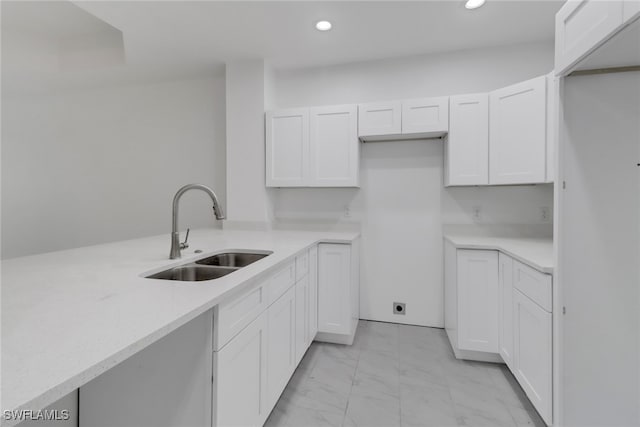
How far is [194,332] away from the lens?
101 cm

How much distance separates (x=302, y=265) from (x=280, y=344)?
1.85 feet

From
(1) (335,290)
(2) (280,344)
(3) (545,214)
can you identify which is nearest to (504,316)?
(3) (545,214)

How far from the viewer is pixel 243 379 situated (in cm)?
→ 120

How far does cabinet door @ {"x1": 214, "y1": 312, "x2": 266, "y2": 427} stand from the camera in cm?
105

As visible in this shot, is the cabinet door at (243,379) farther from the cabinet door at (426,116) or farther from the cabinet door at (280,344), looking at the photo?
the cabinet door at (426,116)

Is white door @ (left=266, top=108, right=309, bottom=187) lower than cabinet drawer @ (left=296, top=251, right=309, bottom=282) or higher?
higher

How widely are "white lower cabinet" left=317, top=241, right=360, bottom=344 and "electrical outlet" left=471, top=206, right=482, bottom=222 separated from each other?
1.19 meters

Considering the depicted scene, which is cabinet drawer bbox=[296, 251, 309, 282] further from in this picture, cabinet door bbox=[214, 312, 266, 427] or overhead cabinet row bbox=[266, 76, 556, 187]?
overhead cabinet row bbox=[266, 76, 556, 187]

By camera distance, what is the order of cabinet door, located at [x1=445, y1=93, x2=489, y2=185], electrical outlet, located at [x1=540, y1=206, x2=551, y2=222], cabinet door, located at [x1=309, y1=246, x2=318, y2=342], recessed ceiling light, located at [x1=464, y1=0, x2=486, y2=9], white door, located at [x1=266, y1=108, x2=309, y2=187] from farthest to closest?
white door, located at [x1=266, y1=108, x2=309, y2=187]
electrical outlet, located at [x1=540, y1=206, x2=551, y2=222]
cabinet door, located at [x1=445, y1=93, x2=489, y2=185]
cabinet door, located at [x1=309, y1=246, x2=318, y2=342]
recessed ceiling light, located at [x1=464, y1=0, x2=486, y2=9]

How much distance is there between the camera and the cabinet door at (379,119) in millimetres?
2506

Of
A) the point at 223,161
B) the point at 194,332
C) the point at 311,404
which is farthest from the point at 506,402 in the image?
the point at 223,161

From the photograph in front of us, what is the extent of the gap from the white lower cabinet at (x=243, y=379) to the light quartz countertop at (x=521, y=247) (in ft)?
4.82

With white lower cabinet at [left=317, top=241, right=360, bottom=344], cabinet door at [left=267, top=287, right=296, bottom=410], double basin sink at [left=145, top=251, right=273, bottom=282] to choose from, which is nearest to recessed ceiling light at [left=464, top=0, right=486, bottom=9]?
white lower cabinet at [left=317, top=241, right=360, bottom=344]

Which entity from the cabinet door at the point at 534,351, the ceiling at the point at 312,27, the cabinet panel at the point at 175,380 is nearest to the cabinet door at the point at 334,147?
the ceiling at the point at 312,27
